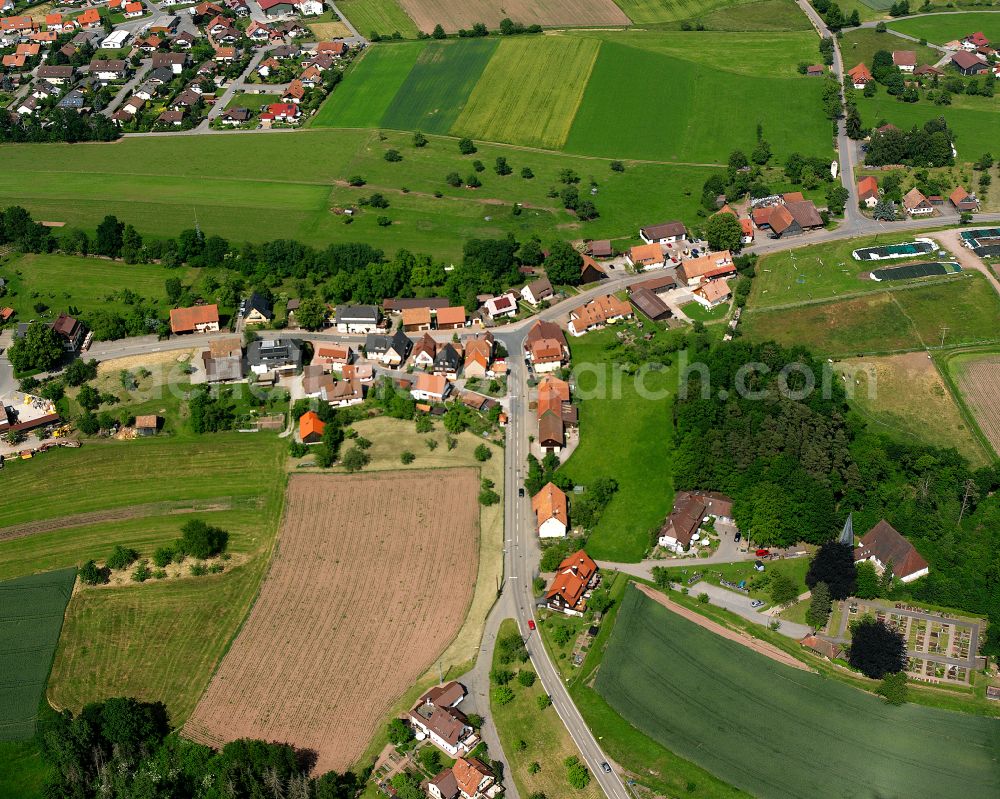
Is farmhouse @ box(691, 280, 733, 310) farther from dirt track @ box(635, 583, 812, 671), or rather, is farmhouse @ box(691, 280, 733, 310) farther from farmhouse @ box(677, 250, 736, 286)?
dirt track @ box(635, 583, 812, 671)

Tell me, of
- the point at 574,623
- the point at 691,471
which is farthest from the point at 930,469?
the point at 574,623


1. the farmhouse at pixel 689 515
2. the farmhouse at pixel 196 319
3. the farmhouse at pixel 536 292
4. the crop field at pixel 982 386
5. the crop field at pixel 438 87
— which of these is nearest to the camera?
the farmhouse at pixel 689 515

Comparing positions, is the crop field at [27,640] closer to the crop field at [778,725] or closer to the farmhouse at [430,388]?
the farmhouse at [430,388]

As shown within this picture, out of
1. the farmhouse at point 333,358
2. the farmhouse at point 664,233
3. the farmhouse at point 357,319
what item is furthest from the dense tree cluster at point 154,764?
the farmhouse at point 664,233

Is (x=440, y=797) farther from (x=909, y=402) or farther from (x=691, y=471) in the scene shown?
(x=909, y=402)

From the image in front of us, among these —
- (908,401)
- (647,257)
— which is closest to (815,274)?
(647,257)

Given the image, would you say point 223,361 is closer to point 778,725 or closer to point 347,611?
point 347,611

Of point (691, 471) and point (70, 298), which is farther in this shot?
point (70, 298)
